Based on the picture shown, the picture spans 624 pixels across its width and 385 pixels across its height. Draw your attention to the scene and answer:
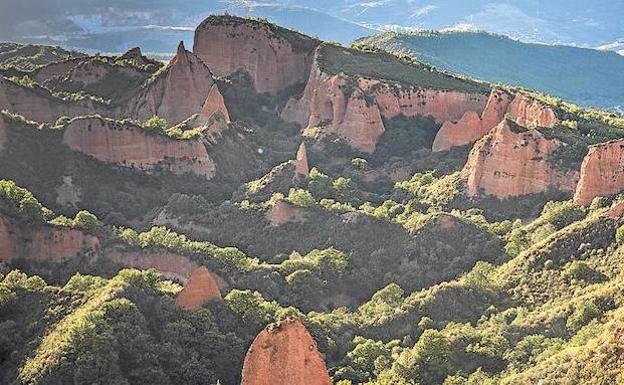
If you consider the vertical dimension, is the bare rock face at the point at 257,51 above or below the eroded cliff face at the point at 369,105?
above

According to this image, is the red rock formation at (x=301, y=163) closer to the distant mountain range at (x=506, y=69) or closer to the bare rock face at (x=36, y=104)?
the bare rock face at (x=36, y=104)

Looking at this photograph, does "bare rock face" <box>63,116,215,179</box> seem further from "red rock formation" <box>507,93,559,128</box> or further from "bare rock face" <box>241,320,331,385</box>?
"bare rock face" <box>241,320,331,385</box>

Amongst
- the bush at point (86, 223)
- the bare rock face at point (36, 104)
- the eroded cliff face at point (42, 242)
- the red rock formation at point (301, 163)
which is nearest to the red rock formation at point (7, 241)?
the eroded cliff face at point (42, 242)

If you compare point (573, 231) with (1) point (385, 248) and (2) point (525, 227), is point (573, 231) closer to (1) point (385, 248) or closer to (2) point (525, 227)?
(2) point (525, 227)

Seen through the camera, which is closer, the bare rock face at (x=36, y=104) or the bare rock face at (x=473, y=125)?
the bare rock face at (x=36, y=104)

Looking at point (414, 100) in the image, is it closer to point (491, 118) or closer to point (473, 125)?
point (473, 125)

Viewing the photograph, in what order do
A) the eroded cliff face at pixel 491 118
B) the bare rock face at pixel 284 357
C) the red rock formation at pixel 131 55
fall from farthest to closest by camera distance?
the red rock formation at pixel 131 55, the eroded cliff face at pixel 491 118, the bare rock face at pixel 284 357

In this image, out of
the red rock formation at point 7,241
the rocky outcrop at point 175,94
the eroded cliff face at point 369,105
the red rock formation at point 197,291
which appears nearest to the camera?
the red rock formation at point 197,291

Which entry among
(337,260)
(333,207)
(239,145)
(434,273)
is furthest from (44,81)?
(434,273)
